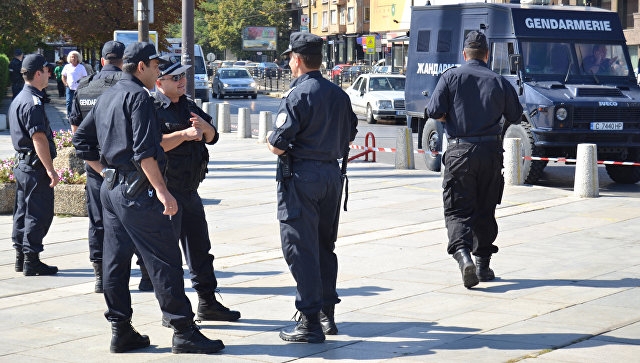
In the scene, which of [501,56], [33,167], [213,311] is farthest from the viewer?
[501,56]

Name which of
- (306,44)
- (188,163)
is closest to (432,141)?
(188,163)

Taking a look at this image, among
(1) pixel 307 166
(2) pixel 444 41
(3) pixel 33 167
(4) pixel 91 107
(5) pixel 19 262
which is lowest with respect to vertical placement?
(5) pixel 19 262

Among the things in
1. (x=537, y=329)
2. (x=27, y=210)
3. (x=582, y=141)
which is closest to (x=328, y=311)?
(x=537, y=329)

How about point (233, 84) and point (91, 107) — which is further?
point (233, 84)

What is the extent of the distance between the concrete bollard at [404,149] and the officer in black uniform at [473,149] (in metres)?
8.34

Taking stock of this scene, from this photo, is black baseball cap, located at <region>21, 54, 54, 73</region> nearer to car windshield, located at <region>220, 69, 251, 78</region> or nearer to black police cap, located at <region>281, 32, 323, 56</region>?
black police cap, located at <region>281, 32, 323, 56</region>

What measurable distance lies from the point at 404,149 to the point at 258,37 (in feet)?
272

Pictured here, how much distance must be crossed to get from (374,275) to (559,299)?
5.29ft

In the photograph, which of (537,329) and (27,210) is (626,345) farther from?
(27,210)

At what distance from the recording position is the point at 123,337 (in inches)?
223

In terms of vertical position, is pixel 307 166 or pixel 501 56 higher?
pixel 501 56

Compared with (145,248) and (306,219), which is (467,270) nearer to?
(306,219)

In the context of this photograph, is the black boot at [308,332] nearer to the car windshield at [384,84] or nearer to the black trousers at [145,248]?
the black trousers at [145,248]

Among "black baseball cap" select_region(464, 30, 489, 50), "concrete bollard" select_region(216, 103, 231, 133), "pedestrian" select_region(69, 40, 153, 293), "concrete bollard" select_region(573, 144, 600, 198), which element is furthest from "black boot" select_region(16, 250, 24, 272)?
"concrete bollard" select_region(216, 103, 231, 133)
